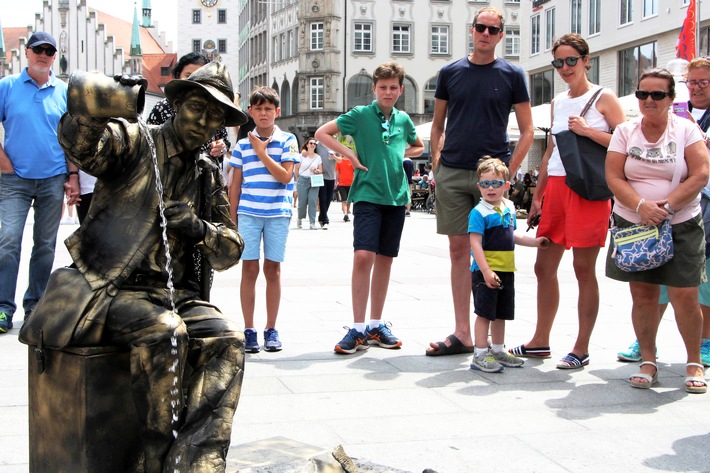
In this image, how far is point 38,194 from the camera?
22.5ft

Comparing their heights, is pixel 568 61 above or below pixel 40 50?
below

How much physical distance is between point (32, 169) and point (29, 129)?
29cm

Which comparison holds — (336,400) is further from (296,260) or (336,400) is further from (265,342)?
(296,260)

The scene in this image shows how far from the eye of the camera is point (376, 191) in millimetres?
6312

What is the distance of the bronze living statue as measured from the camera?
3.10 metres

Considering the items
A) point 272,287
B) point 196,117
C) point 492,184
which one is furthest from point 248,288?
Result: point 196,117

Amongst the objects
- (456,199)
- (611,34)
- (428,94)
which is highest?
(428,94)

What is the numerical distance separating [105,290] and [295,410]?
176 centimetres

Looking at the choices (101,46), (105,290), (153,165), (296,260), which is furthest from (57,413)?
(101,46)

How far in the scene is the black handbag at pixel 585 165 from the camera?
5832mm

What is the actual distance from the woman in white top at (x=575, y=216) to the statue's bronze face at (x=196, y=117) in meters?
3.08

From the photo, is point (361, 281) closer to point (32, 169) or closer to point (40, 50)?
point (32, 169)

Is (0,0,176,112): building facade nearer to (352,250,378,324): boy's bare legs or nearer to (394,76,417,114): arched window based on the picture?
(394,76,417,114): arched window

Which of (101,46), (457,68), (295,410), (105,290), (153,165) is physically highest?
(101,46)
